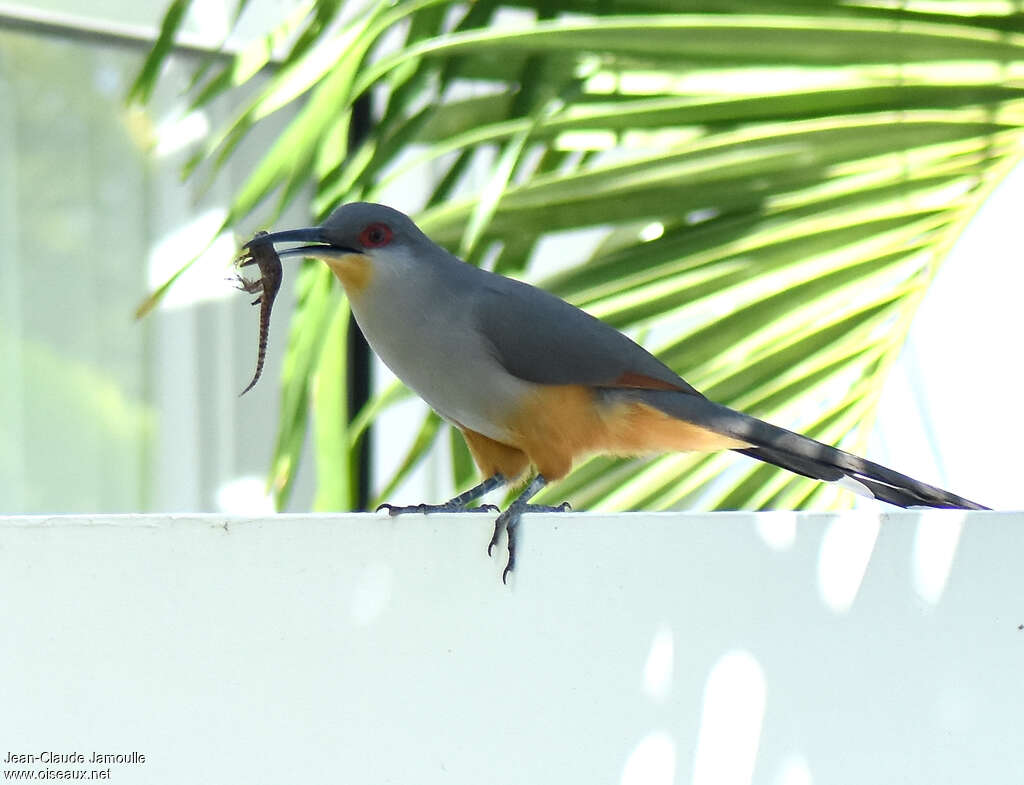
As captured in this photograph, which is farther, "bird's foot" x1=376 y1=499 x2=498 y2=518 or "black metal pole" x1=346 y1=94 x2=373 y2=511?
"black metal pole" x1=346 y1=94 x2=373 y2=511

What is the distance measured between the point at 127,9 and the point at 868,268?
2.67 m

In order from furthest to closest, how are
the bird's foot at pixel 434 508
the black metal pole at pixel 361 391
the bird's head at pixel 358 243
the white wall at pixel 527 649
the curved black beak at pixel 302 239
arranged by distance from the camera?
the black metal pole at pixel 361 391, the bird's head at pixel 358 243, the curved black beak at pixel 302 239, the bird's foot at pixel 434 508, the white wall at pixel 527 649

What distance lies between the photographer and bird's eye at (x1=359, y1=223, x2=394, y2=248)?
5.29 feet

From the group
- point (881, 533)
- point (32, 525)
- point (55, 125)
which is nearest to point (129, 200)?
point (55, 125)

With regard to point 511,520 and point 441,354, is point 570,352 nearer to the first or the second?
point 441,354

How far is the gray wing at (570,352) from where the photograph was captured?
61.5 inches

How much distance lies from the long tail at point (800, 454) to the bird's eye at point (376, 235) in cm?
35

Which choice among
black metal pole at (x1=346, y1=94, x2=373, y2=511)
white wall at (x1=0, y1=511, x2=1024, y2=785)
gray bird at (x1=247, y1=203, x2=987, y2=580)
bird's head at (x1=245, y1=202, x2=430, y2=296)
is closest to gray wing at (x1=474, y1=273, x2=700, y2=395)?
gray bird at (x1=247, y1=203, x2=987, y2=580)

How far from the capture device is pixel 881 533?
106 cm

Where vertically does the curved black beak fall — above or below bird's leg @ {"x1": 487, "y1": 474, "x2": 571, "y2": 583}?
above

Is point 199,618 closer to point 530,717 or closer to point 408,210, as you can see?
point 530,717

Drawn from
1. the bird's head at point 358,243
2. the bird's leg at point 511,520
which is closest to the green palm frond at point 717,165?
the bird's head at point 358,243

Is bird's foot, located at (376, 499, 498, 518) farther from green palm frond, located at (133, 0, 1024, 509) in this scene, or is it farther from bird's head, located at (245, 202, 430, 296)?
bird's head, located at (245, 202, 430, 296)

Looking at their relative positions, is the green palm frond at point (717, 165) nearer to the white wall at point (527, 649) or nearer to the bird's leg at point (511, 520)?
the bird's leg at point (511, 520)
